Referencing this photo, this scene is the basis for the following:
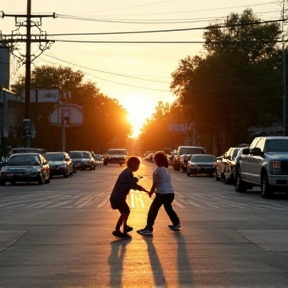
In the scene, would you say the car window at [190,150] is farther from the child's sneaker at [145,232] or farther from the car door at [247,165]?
the child's sneaker at [145,232]

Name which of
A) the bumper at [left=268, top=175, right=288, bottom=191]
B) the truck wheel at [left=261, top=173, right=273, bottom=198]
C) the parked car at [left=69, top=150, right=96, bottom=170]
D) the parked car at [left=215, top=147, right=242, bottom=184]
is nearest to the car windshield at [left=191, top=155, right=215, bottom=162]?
the parked car at [left=215, top=147, right=242, bottom=184]

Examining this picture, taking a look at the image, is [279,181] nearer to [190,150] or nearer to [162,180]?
[162,180]

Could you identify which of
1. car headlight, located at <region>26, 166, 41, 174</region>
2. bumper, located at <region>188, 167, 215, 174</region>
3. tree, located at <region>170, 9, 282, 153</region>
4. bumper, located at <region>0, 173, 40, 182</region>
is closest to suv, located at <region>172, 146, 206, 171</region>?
tree, located at <region>170, 9, 282, 153</region>

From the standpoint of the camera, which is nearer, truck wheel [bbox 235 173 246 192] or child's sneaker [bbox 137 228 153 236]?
child's sneaker [bbox 137 228 153 236]

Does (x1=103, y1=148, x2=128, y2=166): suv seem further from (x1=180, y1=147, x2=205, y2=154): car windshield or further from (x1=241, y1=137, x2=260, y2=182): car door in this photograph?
(x1=241, y1=137, x2=260, y2=182): car door

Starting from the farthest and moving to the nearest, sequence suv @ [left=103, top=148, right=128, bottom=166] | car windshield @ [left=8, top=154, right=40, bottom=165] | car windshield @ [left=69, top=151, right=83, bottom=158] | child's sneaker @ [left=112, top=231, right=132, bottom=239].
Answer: suv @ [left=103, top=148, right=128, bottom=166] → car windshield @ [left=69, top=151, right=83, bottom=158] → car windshield @ [left=8, top=154, right=40, bottom=165] → child's sneaker @ [left=112, top=231, right=132, bottom=239]

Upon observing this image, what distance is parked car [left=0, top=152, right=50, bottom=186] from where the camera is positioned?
3662cm

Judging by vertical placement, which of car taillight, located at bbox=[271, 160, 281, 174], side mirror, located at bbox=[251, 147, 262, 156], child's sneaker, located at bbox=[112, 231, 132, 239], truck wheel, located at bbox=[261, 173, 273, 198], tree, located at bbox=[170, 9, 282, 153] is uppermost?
tree, located at bbox=[170, 9, 282, 153]

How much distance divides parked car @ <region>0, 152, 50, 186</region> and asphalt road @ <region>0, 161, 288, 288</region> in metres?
14.1

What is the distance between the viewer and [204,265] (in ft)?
37.6

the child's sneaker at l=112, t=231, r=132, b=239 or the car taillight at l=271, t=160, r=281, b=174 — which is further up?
the car taillight at l=271, t=160, r=281, b=174

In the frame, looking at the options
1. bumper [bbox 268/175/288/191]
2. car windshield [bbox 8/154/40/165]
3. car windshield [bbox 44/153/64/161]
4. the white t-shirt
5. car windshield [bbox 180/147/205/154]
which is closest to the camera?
the white t-shirt

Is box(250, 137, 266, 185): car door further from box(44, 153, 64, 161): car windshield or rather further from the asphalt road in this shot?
box(44, 153, 64, 161): car windshield

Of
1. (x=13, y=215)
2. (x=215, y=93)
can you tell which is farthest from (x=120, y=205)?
(x=215, y=93)
